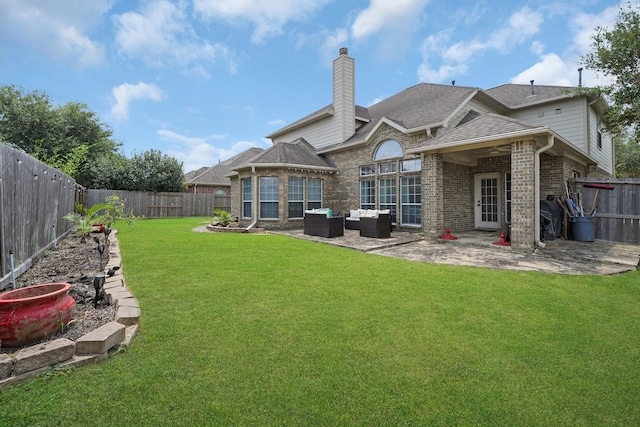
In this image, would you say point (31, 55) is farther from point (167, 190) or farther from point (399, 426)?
point (399, 426)

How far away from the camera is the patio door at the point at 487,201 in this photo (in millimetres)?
11320

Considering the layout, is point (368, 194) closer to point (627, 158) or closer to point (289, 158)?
point (289, 158)

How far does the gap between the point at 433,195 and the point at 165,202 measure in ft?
65.2

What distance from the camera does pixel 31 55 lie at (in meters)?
10.9

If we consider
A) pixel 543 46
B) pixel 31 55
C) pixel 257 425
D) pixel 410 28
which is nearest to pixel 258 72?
pixel 410 28

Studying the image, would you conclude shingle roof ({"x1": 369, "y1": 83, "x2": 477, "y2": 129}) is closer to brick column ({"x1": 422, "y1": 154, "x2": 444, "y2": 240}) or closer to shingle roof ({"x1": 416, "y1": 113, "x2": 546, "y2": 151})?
shingle roof ({"x1": 416, "y1": 113, "x2": 546, "y2": 151})

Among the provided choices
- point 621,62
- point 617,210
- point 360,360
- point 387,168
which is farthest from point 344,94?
point 360,360

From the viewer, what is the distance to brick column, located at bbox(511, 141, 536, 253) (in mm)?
7367

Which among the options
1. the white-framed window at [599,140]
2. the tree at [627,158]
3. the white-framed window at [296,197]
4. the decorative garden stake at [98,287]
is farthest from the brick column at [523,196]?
the tree at [627,158]

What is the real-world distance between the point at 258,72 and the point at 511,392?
14.3 metres

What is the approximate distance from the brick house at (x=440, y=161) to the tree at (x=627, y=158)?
606 inches

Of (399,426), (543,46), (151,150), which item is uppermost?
(543,46)

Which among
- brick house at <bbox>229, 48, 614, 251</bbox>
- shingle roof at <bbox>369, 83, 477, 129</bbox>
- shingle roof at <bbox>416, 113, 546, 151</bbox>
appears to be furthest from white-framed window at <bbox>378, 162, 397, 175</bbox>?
shingle roof at <bbox>416, 113, 546, 151</bbox>

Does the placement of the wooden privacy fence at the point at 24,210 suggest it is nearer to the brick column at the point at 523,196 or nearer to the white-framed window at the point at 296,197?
the white-framed window at the point at 296,197
